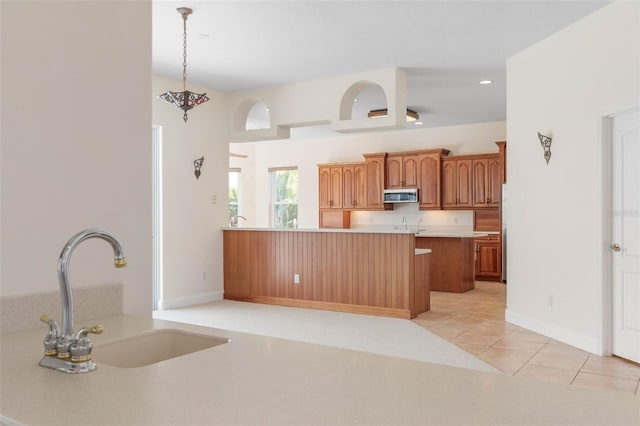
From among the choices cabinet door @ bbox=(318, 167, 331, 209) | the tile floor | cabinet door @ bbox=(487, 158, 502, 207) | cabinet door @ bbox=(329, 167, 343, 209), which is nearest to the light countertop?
the tile floor

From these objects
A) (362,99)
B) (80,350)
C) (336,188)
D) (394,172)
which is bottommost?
(80,350)

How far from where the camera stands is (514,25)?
4906mm

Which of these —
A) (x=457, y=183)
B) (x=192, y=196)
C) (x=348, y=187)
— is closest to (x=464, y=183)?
(x=457, y=183)

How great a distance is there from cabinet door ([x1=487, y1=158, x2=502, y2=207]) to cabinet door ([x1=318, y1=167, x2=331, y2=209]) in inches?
124

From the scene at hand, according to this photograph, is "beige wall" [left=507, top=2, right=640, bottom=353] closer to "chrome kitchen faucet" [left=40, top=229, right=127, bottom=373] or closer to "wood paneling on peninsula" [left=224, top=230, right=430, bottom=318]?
"wood paneling on peninsula" [left=224, top=230, right=430, bottom=318]

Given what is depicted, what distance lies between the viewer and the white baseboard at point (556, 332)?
4.65 metres

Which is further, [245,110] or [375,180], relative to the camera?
[375,180]

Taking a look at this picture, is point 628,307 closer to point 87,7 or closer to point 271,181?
point 87,7

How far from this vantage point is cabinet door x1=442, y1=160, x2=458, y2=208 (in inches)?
378

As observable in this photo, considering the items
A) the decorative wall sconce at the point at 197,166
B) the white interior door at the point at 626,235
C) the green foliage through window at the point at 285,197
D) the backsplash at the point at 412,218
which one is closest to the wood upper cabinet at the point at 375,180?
the backsplash at the point at 412,218

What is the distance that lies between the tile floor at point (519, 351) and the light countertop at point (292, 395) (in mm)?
2925

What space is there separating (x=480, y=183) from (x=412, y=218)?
5.07 ft

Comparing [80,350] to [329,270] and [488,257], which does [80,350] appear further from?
[488,257]

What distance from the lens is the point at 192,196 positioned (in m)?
7.13
